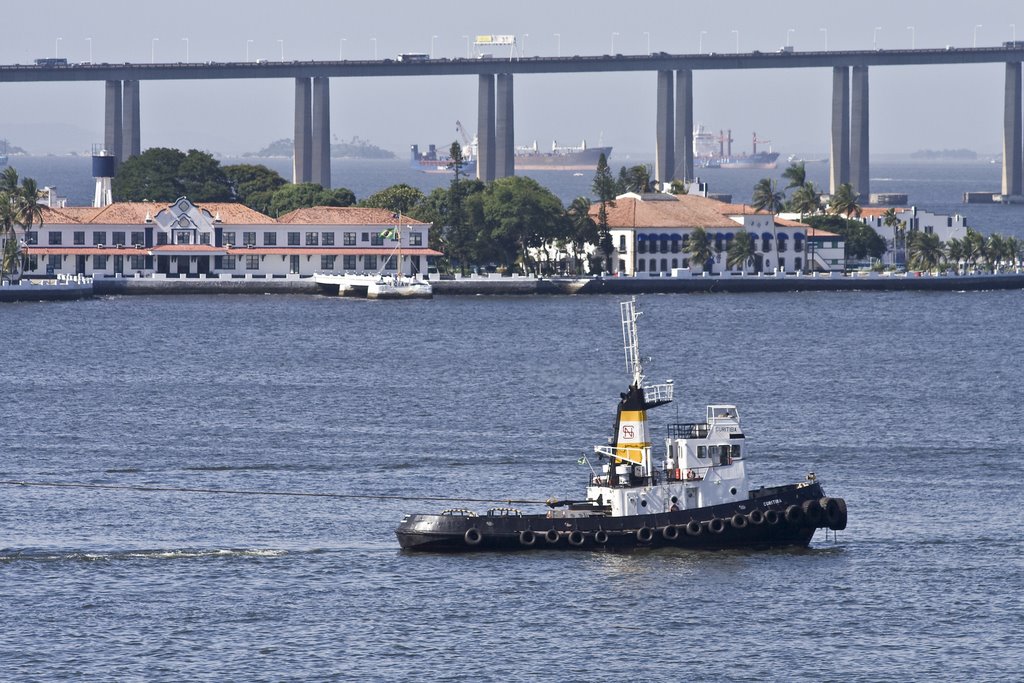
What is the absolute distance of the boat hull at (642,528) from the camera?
55656 millimetres

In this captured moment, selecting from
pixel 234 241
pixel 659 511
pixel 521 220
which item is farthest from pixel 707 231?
pixel 659 511

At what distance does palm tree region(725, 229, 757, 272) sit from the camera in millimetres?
165750

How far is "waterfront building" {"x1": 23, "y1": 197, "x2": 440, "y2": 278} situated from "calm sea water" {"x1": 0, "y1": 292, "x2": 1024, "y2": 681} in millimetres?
45271

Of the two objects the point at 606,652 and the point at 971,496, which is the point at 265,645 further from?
the point at 971,496

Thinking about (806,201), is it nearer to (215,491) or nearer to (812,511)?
(215,491)

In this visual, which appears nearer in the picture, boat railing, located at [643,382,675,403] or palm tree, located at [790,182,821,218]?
boat railing, located at [643,382,675,403]

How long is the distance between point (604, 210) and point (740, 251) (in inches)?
444

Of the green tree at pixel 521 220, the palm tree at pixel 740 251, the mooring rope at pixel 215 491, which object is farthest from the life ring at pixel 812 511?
the palm tree at pixel 740 251

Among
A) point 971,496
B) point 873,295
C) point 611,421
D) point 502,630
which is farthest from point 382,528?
point 873,295

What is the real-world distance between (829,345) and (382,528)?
59356 millimetres

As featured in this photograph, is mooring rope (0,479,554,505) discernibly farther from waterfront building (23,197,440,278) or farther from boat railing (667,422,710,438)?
waterfront building (23,197,440,278)

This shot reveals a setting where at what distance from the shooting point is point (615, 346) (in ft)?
370

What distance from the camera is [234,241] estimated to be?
161 m

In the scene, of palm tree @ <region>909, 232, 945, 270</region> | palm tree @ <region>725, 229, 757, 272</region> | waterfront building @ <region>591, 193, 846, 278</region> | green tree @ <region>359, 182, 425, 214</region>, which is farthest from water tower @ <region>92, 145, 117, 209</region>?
palm tree @ <region>909, 232, 945, 270</region>
